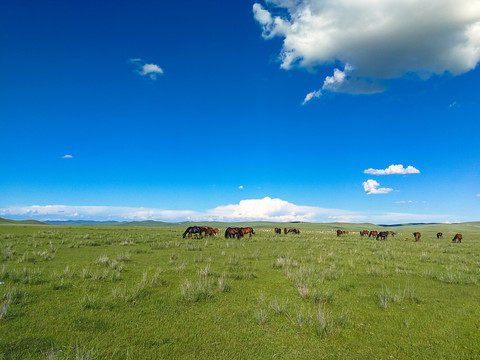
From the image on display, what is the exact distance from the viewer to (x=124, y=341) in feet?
17.0

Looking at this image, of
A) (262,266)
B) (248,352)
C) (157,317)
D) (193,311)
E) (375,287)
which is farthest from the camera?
(262,266)

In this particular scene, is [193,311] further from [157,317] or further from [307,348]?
[307,348]

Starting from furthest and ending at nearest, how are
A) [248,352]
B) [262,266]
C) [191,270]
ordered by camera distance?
[262,266] < [191,270] < [248,352]

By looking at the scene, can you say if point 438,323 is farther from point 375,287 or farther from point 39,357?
point 39,357

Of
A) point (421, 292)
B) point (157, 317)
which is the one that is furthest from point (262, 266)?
point (157, 317)

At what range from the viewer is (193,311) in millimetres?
6941

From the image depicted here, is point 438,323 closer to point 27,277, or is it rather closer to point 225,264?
point 225,264

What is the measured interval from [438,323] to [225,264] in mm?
9834

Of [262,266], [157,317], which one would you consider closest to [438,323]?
[157,317]

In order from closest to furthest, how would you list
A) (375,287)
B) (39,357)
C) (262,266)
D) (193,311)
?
(39,357)
(193,311)
(375,287)
(262,266)

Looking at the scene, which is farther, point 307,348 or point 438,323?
point 438,323

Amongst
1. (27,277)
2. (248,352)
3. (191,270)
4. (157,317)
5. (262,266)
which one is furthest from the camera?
(262,266)

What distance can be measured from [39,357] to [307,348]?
5.24 m

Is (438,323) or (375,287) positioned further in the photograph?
(375,287)
